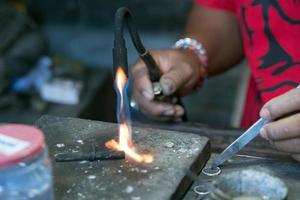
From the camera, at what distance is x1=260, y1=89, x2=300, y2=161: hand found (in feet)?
2.62

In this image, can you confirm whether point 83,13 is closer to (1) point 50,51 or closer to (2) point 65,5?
(2) point 65,5

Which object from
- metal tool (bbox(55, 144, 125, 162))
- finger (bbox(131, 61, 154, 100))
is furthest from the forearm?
metal tool (bbox(55, 144, 125, 162))

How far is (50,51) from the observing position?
227 cm

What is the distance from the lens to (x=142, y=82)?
111 centimetres

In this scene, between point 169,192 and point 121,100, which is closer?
point 169,192

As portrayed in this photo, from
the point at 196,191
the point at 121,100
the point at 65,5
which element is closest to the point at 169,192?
the point at 196,191

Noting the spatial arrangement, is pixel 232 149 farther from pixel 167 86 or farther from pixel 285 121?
pixel 167 86

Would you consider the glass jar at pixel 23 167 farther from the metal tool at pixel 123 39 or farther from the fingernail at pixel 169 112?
the fingernail at pixel 169 112

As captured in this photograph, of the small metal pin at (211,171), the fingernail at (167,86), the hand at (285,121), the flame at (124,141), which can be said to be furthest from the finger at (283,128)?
the fingernail at (167,86)

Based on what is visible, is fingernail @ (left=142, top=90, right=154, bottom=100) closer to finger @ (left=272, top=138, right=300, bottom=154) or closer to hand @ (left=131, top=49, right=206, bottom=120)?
hand @ (left=131, top=49, right=206, bottom=120)

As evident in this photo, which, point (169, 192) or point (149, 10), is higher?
point (149, 10)

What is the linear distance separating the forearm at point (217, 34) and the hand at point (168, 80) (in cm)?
13

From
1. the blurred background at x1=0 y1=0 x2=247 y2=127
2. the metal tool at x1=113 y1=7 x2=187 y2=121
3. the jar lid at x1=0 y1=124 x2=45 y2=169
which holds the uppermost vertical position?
the metal tool at x1=113 y1=7 x2=187 y2=121

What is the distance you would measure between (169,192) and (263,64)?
58cm
